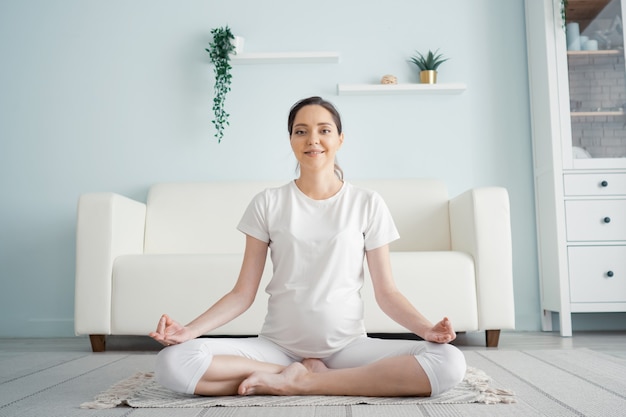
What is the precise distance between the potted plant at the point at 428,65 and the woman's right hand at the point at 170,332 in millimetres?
2285

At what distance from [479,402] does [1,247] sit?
2.76 metres

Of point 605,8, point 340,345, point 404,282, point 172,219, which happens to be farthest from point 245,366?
point 605,8

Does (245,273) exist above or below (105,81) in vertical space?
below

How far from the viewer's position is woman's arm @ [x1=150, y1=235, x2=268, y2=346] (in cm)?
129

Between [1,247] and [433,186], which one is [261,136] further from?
[1,247]

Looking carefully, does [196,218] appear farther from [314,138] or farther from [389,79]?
[314,138]

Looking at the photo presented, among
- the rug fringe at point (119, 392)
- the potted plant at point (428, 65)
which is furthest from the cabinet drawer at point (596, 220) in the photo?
the rug fringe at point (119, 392)

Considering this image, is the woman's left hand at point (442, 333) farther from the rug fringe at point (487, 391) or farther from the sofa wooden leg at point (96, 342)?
the sofa wooden leg at point (96, 342)

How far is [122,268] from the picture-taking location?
2422 millimetres

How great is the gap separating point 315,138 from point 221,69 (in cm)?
182

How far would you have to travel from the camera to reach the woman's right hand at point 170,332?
1256 millimetres

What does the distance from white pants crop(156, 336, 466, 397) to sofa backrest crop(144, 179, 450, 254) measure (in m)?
1.56

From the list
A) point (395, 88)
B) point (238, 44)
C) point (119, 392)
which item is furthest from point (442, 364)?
point (238, 44)

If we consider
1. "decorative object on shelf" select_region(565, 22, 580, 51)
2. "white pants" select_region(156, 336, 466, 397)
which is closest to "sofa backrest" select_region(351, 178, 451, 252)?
"decorative object on shelf" select_region(565, 22, 580, 51)
